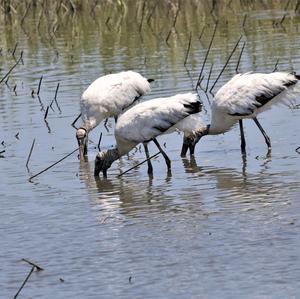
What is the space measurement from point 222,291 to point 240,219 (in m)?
1.77

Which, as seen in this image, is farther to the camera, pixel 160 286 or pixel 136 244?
pixel 136 244

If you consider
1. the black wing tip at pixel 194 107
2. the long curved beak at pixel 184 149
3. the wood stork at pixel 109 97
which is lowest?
the long curved beak at pixel 184 149

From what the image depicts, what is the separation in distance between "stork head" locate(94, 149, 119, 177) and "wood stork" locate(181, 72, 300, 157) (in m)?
0.80

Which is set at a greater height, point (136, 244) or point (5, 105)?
point (136, 244)

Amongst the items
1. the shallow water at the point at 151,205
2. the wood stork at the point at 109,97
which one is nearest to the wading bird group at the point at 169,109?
the wood stork at the point at 109,97

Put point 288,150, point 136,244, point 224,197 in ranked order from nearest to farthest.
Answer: point 136,244 < point 224,197 < point 288,150

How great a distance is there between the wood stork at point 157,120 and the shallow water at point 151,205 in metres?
0.35

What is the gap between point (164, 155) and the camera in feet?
34.7

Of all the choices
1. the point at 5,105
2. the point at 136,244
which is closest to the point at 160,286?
the point at 136,244

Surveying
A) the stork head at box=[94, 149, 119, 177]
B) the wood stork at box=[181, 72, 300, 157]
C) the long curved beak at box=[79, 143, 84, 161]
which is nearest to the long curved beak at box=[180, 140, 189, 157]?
the wood stork at box=[181, 72, 300, 157]

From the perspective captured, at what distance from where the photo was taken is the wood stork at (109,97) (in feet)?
39.9

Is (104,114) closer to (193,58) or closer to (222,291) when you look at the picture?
(193,58)

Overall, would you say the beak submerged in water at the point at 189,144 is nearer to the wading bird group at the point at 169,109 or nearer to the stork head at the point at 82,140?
the wading bird group at the point at 169,109

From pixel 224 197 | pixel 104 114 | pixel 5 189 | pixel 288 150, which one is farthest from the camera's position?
pixel 104 114
